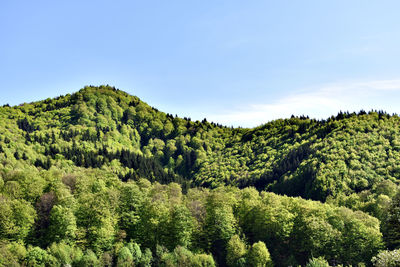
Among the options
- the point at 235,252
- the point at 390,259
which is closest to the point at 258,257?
the point at 235,252

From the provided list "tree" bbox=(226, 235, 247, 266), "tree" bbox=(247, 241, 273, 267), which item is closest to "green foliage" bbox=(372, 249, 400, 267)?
"tree" bbox=(247, 241, 273, 267)

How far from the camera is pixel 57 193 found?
104 m

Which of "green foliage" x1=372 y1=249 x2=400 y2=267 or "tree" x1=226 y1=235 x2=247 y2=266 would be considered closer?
"green foliage" x1=372 y1=249 x2=400 y2=267

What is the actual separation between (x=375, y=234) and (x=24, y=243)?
290 ft

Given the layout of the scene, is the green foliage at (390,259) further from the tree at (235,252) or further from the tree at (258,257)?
the tree at (235,252)

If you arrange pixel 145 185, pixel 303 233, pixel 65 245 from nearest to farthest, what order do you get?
1. pixel 65 245
2. pixel 303 233
3. pixel 145 185

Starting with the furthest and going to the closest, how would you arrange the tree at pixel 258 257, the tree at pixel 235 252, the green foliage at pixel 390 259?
the tree at pixel 235 252 → the tree at pixel 258 257 → the green foliage at pixel 390 259

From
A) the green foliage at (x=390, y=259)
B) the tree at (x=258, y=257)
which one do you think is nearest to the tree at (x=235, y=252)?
the tree at (x=258, y=257)

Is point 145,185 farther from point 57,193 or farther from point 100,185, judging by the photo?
point 57,193

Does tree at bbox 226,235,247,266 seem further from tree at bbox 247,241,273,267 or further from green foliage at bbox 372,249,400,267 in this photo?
green foliage at bbox 372,249,400,267

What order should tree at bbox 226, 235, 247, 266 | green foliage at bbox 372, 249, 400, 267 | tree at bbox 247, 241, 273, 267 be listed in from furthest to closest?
tree at bbox 226, 235, 247, 266, tree at bbox 247, 241, 273, 267, green foliage at bbox 372, 249, 400, 267

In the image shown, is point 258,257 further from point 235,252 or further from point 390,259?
point 390,259

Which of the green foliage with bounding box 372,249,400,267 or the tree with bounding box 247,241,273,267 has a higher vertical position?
the green foliage with bounding box 372,249,400,267

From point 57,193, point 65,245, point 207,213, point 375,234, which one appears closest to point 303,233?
point 375,234
